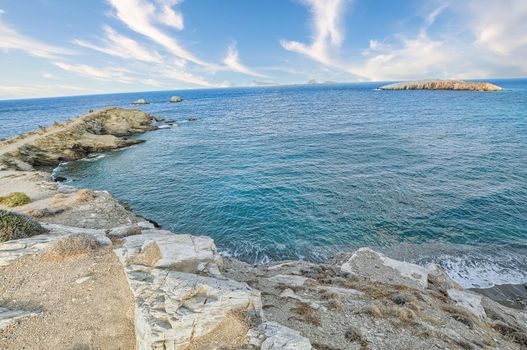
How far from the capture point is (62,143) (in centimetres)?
4388

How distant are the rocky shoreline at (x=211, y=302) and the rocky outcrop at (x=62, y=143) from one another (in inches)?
1325

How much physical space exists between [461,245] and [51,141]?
5590 centimetres

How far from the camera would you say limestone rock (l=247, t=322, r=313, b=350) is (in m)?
7.66

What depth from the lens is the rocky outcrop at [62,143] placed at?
3797 cm

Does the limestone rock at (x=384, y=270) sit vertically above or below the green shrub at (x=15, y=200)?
below

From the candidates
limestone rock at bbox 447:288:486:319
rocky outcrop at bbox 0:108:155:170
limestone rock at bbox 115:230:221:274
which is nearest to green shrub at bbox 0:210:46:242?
limestone rock at bbox 115:230:221:274

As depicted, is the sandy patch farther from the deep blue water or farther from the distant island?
the distant island

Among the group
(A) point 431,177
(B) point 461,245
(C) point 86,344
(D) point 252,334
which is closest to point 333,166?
(A) point 431,177

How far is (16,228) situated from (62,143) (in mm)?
39049

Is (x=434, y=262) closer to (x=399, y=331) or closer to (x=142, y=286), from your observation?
(x=399, y=331)

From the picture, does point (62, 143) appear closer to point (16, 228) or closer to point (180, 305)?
point (16, 228)

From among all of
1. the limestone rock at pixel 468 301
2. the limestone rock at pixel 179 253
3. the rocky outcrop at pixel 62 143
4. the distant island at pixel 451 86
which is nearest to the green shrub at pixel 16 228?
the limestone rock at pixel 179 253

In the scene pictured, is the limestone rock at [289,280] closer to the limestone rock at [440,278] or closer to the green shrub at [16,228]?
the limestone rock at [440,278]

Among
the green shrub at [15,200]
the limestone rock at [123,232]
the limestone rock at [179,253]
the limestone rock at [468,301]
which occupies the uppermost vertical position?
the limestone rock at [179,253]
